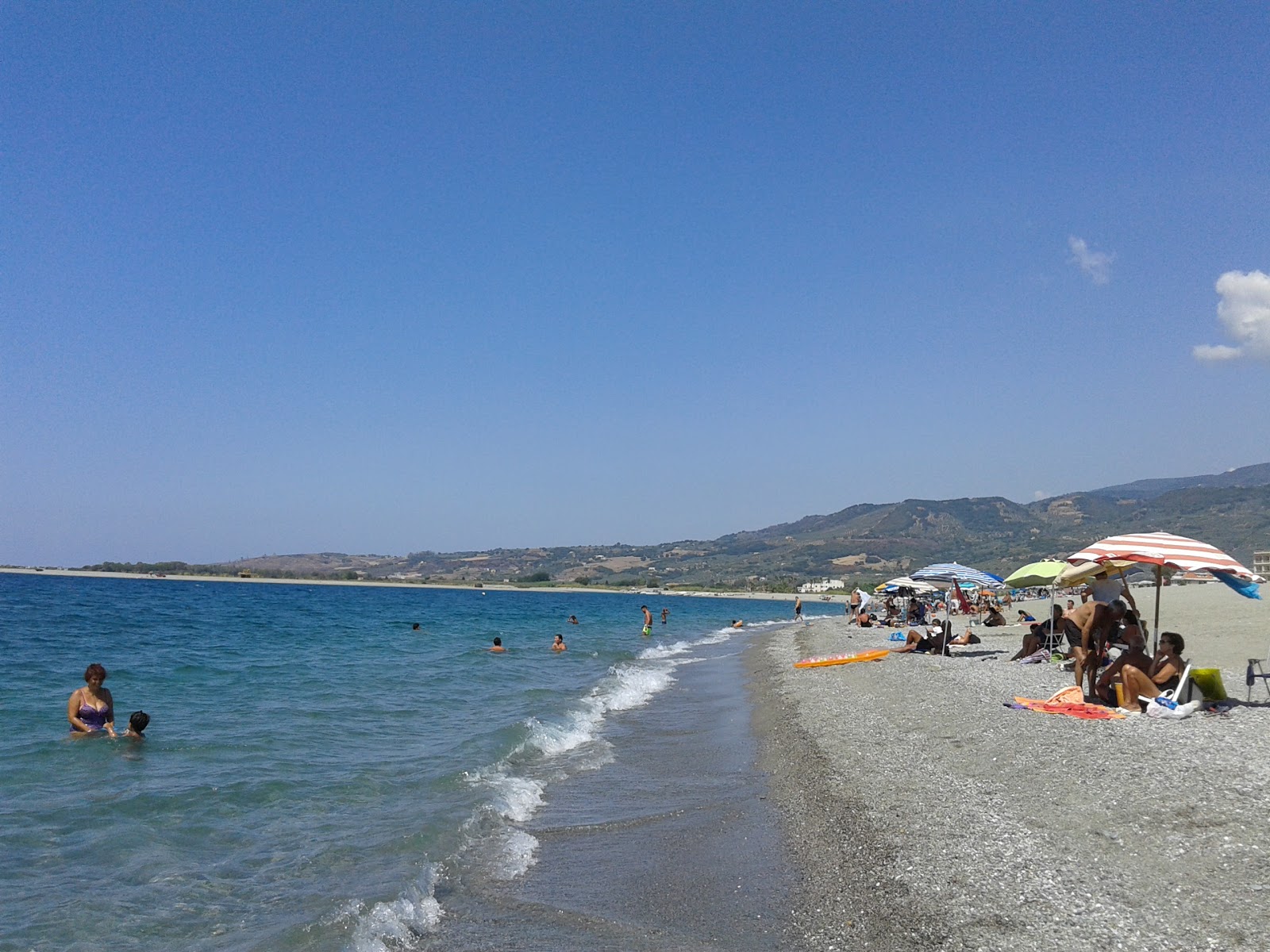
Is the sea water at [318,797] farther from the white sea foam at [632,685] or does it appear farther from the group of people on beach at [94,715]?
the group of people on beach at [94,715]

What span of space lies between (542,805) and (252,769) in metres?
4.13

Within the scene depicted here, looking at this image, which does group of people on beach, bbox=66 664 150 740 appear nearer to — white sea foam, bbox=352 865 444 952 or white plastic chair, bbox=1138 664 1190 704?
white sea foam, bbox=352 865 444 952

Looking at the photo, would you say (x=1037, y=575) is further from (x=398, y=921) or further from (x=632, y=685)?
(x=398, y=921)

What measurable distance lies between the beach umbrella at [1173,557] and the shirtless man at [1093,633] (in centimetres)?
63

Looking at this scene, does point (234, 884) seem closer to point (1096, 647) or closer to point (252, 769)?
point (252, 769)

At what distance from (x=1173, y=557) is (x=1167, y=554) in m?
0.13

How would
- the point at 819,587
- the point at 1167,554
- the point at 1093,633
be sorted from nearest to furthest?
the point at 1167,554
the point at 1093,633
the point at 819,587

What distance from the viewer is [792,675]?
877 inches

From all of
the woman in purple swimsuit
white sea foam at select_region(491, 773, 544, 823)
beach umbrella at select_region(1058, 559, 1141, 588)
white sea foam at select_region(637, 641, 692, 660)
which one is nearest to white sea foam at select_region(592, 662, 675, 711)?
white sea foam at select_region(637, 641, 692, 660)

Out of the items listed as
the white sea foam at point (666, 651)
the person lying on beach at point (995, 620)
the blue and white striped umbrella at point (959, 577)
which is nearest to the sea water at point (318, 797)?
the blue and white striped umbrella at point (959, 577)

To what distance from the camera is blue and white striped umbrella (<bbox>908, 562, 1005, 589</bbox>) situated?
21.9 metres

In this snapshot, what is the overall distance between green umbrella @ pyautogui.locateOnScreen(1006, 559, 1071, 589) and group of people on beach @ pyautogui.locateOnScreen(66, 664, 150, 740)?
55.1ft

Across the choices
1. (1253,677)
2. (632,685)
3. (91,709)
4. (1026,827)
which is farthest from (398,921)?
(632,685)

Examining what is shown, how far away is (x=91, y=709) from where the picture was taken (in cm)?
1273
